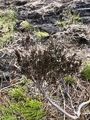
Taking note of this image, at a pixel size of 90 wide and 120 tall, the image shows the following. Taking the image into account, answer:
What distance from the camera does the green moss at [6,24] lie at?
4.26 meters

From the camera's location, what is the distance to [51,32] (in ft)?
14.0

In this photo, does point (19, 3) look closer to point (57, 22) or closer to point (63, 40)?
point (57, 22)

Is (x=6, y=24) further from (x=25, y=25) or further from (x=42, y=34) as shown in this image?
(x=42, y=34)

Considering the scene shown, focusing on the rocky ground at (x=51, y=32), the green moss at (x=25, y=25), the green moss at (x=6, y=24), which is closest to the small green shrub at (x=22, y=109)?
the rocky ground at (x=51, y=32)

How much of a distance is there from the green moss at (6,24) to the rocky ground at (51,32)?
0.24ft

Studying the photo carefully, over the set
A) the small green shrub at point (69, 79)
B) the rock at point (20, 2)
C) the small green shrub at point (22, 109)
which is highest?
the rock at point (20, 2)

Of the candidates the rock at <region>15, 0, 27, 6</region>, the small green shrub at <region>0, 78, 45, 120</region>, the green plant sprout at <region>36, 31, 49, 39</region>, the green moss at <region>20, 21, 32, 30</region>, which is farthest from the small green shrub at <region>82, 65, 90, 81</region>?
the rock at <region>15, 0, 27, 6</region>

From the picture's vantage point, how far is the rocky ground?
3601 millimetres

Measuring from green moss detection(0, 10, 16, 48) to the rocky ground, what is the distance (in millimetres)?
74

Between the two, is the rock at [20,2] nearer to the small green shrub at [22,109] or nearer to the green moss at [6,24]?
the green moss at [6,24]

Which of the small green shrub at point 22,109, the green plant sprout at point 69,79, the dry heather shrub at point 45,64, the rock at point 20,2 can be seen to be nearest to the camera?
the dry heather shrub at point 45,64

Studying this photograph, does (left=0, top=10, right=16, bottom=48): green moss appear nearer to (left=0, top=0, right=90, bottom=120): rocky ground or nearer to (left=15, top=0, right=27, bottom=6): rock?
(left=0, top=0, right=90, bottom=120): rocky ground

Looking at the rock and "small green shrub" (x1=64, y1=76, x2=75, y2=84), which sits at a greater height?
the rock

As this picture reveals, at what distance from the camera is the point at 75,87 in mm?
3459
